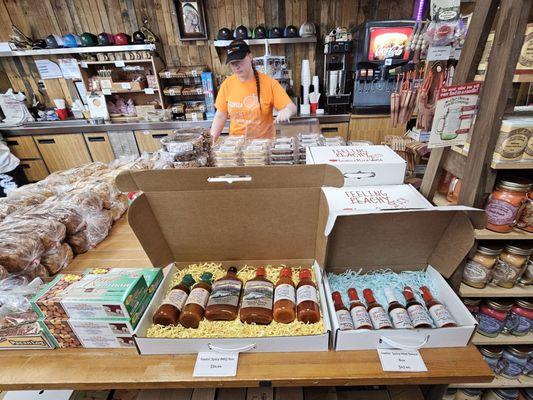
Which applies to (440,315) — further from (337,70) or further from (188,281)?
(337,70)

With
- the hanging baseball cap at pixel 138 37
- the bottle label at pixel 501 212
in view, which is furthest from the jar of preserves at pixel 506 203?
the hanging baseball cap at pixel 138 37

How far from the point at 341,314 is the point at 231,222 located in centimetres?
43

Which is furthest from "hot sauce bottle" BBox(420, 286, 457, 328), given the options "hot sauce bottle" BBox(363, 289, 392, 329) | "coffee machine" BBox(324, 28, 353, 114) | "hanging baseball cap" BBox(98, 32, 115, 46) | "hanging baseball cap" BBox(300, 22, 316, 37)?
"hanging baseball cap" BBox(98, 32, 115, 46)

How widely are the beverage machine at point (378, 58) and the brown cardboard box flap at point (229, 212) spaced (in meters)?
2.67

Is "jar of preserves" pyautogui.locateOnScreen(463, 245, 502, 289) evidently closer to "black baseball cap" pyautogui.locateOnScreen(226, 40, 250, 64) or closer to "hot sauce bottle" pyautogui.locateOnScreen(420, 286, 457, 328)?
"hot sauce bottle" pyautogui.locateOnScreen(420, 286, 457, 328)

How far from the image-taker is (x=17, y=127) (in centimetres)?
374

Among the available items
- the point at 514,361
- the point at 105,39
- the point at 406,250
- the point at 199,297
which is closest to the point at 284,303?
the point at 199,297

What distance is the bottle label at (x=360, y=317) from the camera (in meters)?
0.71

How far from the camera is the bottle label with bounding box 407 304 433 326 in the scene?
700 mm

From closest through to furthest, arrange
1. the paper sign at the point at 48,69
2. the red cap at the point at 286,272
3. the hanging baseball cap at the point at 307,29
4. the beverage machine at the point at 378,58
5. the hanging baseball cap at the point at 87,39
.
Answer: the red cap at the point at 286,272
the beverage machine at the point at 378,58
the hanging baseball cap at the point at 307,29
the hanging baseball cap at the point at 87,39
the paper sign at the point at 48,69

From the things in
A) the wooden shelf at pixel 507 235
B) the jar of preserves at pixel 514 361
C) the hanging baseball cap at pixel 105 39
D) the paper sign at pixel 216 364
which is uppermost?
the hanging baseball cap at pixel 105 39

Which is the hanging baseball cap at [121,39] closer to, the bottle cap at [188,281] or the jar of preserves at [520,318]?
the bottle cap at [188,281]

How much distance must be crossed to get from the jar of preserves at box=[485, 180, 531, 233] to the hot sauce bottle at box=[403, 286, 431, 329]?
0.42 metres

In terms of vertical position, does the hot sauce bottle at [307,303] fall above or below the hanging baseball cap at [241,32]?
below
